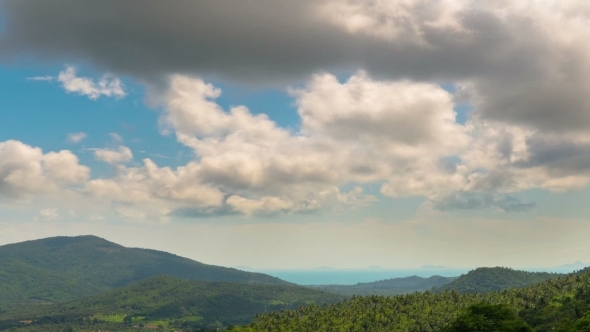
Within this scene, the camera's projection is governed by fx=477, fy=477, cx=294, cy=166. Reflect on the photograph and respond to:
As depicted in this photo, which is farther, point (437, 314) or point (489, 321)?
point (437, 314)

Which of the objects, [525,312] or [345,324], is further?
[345,324]

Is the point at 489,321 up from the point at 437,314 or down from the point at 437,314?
up

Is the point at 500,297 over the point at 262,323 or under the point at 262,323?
over

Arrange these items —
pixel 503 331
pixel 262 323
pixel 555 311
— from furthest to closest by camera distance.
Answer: pixel 262 323
pixel 555 311
pixel 503 331

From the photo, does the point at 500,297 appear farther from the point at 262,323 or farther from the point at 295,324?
the point at 262,323

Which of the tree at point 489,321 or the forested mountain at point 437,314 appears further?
the forested mountain at point 437,314

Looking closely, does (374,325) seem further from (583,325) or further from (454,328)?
(583,325)

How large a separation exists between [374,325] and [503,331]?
84.5 meters

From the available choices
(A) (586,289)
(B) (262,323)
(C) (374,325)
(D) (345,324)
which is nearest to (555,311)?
(A) (586,289)

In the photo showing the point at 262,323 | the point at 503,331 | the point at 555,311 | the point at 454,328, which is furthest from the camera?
the point at 262,323

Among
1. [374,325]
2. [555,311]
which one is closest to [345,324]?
[374,325]

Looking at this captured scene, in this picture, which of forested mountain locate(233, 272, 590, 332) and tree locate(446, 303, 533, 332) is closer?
tree locate(446, 303, 533, 332)

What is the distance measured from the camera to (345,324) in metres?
189

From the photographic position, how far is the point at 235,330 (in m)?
157
